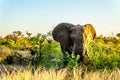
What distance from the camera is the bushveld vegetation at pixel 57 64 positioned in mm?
7654

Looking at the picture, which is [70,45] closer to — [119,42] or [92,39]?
[92,39]

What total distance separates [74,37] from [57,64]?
46.4 inches

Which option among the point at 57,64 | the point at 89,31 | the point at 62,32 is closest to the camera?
the point at 57,64

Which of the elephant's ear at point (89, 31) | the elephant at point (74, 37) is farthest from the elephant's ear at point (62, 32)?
the elephant's ear at point (89, 31)

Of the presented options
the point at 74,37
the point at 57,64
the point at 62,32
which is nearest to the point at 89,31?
the point at 74,37

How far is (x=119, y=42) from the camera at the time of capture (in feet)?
50.8

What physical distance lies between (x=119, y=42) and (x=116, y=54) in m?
3.69

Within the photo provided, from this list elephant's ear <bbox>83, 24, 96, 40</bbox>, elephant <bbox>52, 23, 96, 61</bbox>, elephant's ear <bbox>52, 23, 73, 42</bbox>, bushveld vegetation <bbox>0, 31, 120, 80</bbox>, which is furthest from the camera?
elephant's ear <bbox>52, 23, 73, 42</bbox>

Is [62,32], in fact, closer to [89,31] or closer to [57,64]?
[89,31]

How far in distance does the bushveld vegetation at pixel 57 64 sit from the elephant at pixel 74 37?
0.20 meters

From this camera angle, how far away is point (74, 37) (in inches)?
499

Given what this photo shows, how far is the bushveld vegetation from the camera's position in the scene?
7.65 m

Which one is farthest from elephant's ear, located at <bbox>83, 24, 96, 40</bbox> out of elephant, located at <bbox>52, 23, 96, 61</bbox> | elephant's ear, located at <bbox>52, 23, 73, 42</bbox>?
elephant's ear, located at <bbox>52, 23, 73, 42</bbox>

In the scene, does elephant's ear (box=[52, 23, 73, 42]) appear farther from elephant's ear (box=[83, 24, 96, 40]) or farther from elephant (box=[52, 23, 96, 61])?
elephant's ear (box=[83, 24, 96, 40])
